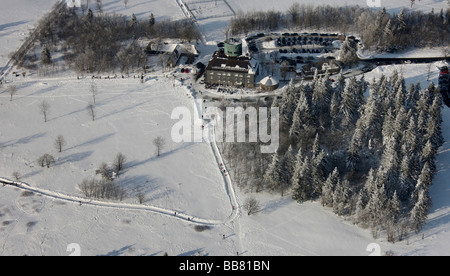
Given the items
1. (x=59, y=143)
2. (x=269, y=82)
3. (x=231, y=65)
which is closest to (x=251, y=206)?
(x=59, y=143)

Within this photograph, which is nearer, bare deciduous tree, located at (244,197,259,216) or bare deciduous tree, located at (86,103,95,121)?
bare deciduous tree, located at (244,197,259,216)

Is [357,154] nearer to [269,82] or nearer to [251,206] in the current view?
[251,206]

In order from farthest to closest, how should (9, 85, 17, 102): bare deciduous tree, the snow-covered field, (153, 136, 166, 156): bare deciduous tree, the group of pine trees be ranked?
1. (9, 85, 17, 102): bare deciduous tree
2. (153, 136, 166, 156): bare deciduous tree
3. the group of pine trees
4. the snow-covered field

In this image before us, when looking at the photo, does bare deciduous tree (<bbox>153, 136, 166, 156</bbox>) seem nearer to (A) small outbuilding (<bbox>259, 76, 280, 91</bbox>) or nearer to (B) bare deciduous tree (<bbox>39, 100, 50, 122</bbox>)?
(B) bare deciduous tree (<bbox>39, 100, 50, 122</bbox>)

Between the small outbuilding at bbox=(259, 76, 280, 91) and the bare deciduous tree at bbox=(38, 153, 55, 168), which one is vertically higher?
the small outbuilding at bbox=(259, 76, 280, 91)

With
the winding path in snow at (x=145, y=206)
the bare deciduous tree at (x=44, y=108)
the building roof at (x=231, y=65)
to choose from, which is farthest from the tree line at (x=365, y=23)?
the winding path in snow at (x=145, y=206)

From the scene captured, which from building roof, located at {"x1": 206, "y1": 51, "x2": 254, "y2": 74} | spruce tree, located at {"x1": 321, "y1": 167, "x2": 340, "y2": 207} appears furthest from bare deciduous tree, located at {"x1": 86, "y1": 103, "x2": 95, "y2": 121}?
spruce tree, located at {"x1": 321, "y1": 167, "x2": 340, "y2": 207}
